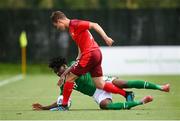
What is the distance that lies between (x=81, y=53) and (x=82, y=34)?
346 millimetres

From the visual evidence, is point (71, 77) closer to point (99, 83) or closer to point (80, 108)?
point (99, 83)

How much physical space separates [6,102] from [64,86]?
3.10 metres

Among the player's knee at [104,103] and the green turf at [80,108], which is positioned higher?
the player's knee at [104,103]

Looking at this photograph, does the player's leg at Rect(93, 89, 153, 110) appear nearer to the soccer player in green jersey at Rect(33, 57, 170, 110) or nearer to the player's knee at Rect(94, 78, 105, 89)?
the soccer player in green jersey at Rect(33, 57, 170, 110)

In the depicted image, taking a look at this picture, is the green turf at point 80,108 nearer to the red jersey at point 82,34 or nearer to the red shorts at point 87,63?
the red shorts at point 87,63

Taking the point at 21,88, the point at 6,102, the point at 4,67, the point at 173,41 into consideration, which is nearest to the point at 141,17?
the point at 173,41

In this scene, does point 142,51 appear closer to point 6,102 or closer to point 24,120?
point 6,102

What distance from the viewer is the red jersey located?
13641 mm

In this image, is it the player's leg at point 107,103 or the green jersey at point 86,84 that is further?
the green jersey at point 86,84

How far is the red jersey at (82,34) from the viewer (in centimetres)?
1364

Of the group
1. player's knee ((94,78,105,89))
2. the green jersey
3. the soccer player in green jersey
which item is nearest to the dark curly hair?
the soccer player in green jersey

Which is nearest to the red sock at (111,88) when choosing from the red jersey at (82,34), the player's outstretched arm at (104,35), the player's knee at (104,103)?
the player's knee at (104,103)

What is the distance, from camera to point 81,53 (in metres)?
13.8

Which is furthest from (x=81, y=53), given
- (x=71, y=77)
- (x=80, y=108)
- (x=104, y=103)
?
(x=80, y=108)
